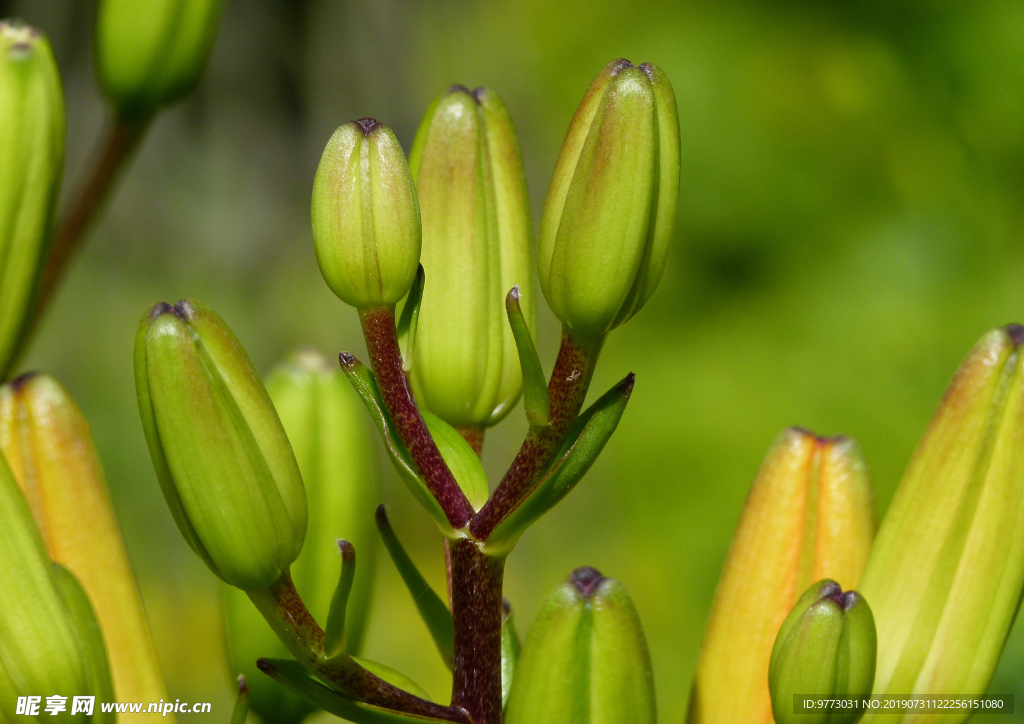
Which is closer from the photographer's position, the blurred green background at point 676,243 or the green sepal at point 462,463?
the green sepal at point 462,463

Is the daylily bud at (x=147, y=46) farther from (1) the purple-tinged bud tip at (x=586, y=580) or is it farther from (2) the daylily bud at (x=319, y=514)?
(1) the purple-tinged bud tip at (x=586, y=580)

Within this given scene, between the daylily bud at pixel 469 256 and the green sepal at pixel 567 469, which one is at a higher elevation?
the daylily bud at pixel 469 256

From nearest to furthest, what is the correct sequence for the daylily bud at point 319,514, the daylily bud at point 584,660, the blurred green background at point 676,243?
the daylily bud at point 584,660, the daylily bud at point 319,514, the blurred green background at point 676,243

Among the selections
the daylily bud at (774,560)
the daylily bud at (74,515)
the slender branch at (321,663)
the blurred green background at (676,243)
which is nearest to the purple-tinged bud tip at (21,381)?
the daylily bud at (74,515)

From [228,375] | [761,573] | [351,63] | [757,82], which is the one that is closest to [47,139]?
[228,375]

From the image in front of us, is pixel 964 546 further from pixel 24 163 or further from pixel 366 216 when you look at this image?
pixel 24 163

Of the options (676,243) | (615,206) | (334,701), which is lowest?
(334,701)

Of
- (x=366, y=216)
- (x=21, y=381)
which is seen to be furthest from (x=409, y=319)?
(x=21, y=381)
